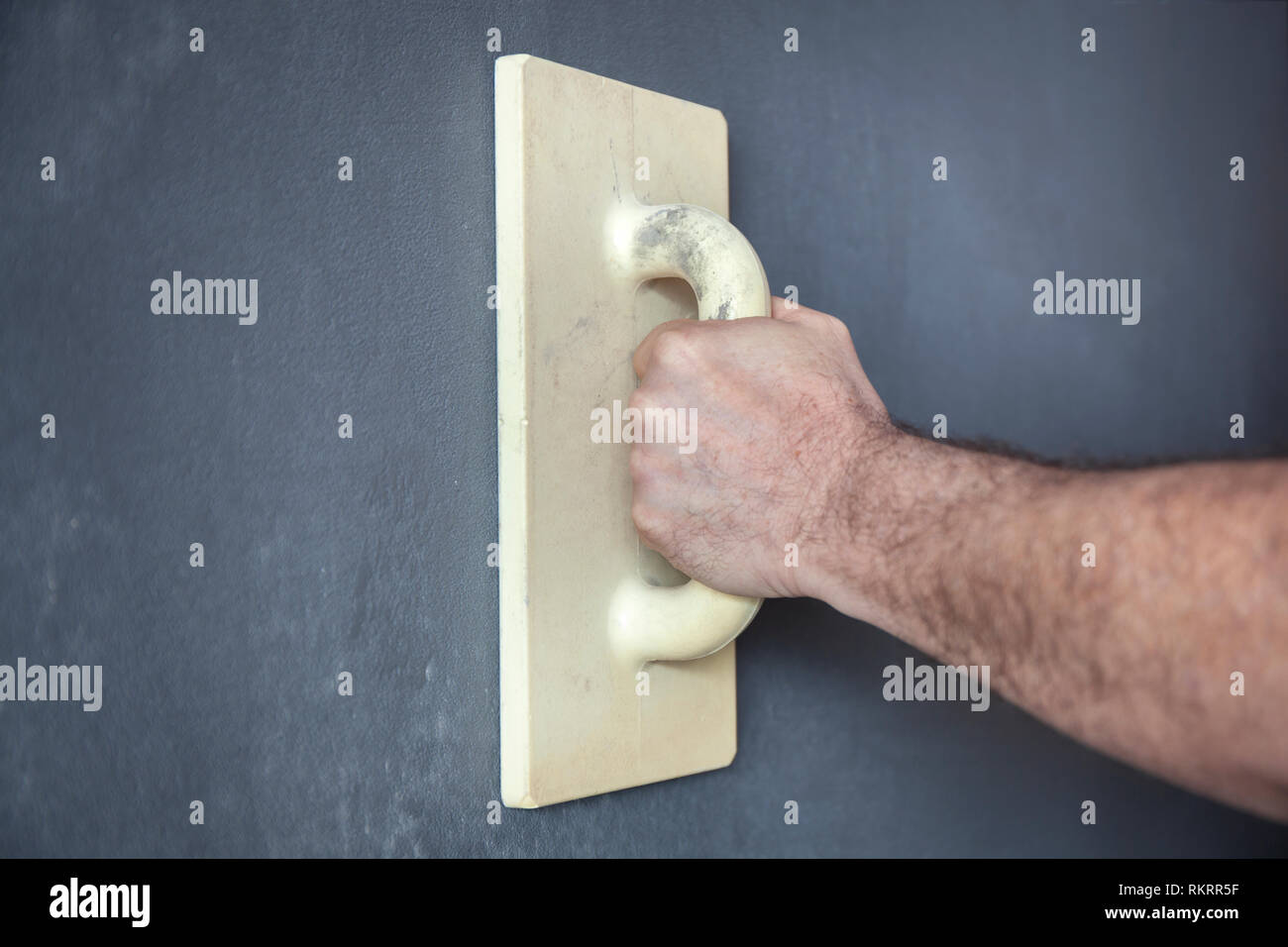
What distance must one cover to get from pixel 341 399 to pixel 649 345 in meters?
0.19

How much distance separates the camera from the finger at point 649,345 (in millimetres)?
670

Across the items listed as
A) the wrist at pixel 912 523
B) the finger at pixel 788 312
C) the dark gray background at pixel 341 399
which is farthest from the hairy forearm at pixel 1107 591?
the dark gray background at pixel 341 399

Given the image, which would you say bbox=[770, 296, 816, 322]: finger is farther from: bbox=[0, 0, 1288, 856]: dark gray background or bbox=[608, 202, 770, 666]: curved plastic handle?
bbox=[0, 0, 1288, 856]: dark gray background

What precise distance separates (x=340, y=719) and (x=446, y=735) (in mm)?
70

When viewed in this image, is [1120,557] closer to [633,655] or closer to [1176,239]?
[633,655]

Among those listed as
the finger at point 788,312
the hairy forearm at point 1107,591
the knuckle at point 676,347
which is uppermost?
the finger at point 788,312

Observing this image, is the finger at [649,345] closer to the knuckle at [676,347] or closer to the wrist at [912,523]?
the knuckle at [676,347]

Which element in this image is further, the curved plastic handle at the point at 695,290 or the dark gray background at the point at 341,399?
the curved plastic handle at the point at 695,290

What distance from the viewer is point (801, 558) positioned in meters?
0.64

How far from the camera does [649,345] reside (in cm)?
69

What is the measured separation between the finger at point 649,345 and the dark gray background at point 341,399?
0.10 metres

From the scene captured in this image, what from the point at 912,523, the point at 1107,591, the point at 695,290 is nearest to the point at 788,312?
the point at 695,290

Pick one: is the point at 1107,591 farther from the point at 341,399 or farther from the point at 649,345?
the point at 341,399
